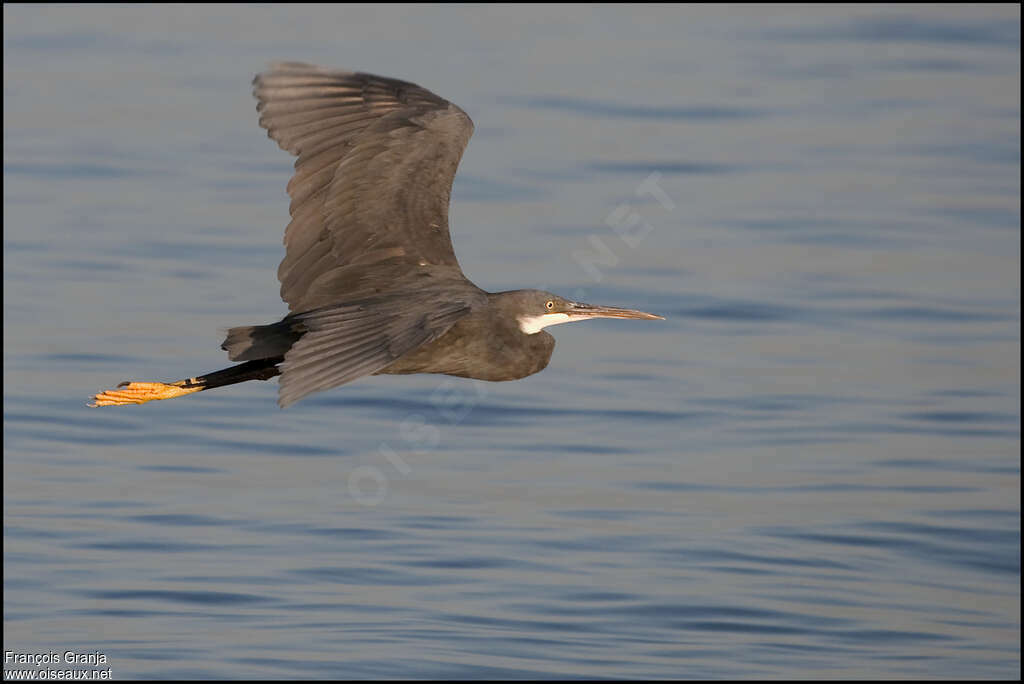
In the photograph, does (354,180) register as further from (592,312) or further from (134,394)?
(134,394)

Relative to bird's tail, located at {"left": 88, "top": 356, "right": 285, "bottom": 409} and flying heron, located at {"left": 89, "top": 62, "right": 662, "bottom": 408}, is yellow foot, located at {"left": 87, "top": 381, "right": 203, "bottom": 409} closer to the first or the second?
bird's tail, located at {"left": 88, "top": 356, "right": 285, "bottom": 409}

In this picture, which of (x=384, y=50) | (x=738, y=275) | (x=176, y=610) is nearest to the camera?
(x=176, y=610)

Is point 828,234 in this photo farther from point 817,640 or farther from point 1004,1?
point 1004,1

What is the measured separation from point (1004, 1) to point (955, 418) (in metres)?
13.8

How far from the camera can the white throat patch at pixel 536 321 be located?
8.41 meters

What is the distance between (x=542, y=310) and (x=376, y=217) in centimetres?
85

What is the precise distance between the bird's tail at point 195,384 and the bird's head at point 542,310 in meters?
1.07

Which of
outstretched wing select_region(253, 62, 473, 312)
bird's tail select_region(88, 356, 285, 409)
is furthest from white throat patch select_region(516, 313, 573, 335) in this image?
bird's tail select_region(88, 356, 285, 409)

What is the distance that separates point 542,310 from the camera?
27.8ft

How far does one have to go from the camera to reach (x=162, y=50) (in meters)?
20.7

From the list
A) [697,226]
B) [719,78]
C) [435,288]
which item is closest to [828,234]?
[697,226]

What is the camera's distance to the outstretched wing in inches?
331

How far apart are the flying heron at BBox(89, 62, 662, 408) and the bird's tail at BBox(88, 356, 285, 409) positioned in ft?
0.03

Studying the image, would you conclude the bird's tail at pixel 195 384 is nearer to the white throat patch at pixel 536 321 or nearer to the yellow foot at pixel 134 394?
the yellow foot at pixel 134 394
